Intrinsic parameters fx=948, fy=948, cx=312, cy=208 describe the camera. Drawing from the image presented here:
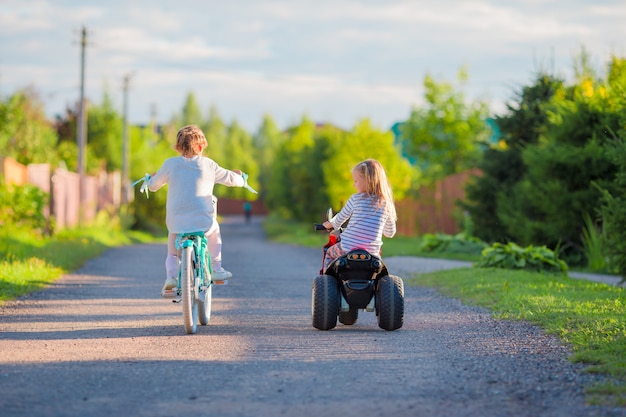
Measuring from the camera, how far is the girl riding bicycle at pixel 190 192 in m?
8.24

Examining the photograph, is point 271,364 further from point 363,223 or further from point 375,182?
point 375,182

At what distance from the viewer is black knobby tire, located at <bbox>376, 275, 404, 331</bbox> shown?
8125 millimetres

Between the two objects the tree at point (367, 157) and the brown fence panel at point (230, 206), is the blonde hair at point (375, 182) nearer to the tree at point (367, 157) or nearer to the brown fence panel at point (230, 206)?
the tree at point (367, 157)

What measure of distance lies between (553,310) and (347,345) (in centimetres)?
271

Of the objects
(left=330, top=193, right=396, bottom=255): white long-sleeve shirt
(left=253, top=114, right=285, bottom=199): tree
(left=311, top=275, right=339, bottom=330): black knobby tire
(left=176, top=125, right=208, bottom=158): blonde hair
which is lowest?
(left=311, top=275, right=339, bottom=330): black knobby tire

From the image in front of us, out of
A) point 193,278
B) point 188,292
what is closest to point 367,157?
point 193,278

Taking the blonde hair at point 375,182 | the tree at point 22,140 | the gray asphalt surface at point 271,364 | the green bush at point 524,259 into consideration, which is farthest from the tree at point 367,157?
the blonde hair at point 375,182

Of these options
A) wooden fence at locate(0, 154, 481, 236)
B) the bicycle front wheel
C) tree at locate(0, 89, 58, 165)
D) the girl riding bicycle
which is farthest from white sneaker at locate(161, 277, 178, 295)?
tree at locate(0, 89, 58, 165)

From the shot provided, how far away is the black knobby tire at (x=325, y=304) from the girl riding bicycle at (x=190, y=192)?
956 mm

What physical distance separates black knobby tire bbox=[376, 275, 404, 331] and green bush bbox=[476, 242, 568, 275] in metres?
6.87

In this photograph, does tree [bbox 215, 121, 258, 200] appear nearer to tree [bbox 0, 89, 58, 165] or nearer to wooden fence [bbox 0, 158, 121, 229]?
wooden fence [bbox 0, 158, 121, 229]

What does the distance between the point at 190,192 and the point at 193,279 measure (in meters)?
0.77

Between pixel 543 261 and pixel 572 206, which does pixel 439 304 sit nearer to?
pixel 543 261

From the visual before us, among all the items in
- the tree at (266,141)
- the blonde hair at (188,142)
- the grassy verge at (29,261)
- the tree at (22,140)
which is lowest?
the grassy verge at (29,261)
